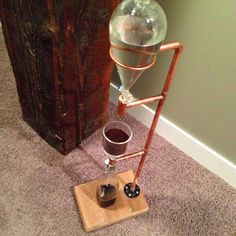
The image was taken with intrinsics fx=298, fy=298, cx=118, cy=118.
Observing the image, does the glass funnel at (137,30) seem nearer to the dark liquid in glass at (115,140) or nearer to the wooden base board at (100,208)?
the dark liquid in glass at (115,140)

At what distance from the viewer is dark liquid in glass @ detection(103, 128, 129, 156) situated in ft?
3.06

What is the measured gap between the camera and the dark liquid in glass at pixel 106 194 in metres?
1.11

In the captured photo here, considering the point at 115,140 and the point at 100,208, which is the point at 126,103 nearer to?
the point at 115,140

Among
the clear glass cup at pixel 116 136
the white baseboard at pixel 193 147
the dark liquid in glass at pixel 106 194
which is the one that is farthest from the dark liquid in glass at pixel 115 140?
the white baseboard at pixel 193 147

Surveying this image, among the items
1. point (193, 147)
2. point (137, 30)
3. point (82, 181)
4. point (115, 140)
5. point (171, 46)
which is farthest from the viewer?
point (193, 147)

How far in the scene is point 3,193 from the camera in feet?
3.83

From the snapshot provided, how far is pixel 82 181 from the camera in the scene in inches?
48.8

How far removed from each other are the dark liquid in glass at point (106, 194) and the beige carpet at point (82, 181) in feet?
0.32

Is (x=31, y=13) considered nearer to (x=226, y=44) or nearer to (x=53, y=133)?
(x=53, y=133)

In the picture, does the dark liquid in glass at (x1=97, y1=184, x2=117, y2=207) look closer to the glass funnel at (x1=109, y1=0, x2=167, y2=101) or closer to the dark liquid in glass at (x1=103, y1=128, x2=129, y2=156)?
the dark liquid in glass at (x1=103, y1=128, x2=129, y2=156)

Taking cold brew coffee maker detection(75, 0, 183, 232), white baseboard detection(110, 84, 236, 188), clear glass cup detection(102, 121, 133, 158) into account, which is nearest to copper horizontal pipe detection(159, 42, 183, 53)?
cold brew coffee maker detection(75, 0, 183, 232)

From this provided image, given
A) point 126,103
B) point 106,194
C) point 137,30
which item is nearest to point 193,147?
point 106,194

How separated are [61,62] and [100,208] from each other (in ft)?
1.85

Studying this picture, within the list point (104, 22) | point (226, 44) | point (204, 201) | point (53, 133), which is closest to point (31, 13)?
point (104, 22)
